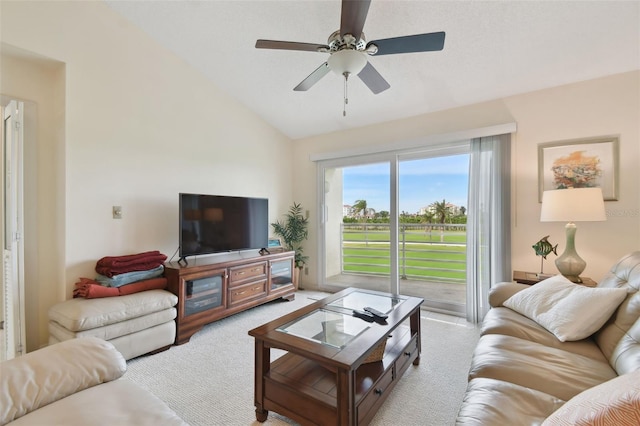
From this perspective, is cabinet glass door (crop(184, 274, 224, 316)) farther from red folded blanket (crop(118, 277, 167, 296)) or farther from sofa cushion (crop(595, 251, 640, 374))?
sofa cushion (crop(595, 251, 640, 374))

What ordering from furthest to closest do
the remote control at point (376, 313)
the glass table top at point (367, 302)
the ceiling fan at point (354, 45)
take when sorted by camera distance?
the glass table top at point (367, 302) < the remote control at point (376, 313) < the ceiling fan at point (354, 45)

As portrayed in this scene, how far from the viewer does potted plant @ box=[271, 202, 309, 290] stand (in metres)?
4.47

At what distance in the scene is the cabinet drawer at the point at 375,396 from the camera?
4.80 feet

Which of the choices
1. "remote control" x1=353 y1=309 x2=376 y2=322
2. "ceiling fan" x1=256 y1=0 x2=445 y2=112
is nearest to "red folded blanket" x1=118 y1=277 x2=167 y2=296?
"remote control" x1=353 y1=309 x2=376 y2=322

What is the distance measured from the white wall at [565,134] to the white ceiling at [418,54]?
0.13m

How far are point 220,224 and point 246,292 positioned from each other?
0.86 meters

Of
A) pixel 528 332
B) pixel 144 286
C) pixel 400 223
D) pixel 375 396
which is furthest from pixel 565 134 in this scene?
pixel 144 286

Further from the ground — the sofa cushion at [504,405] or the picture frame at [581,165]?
the picture frame at [581,165]

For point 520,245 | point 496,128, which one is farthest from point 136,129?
point 520,245

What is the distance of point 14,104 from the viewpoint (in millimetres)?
2195

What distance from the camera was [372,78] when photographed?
221 cm

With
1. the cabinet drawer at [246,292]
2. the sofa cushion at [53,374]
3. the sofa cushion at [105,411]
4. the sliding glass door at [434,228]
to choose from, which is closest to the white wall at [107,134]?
the cabinet drawer at [246,292]

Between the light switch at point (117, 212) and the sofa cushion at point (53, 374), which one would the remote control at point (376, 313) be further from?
the light switch at point (117, 212)

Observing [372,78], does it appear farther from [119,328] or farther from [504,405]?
[119,328]
